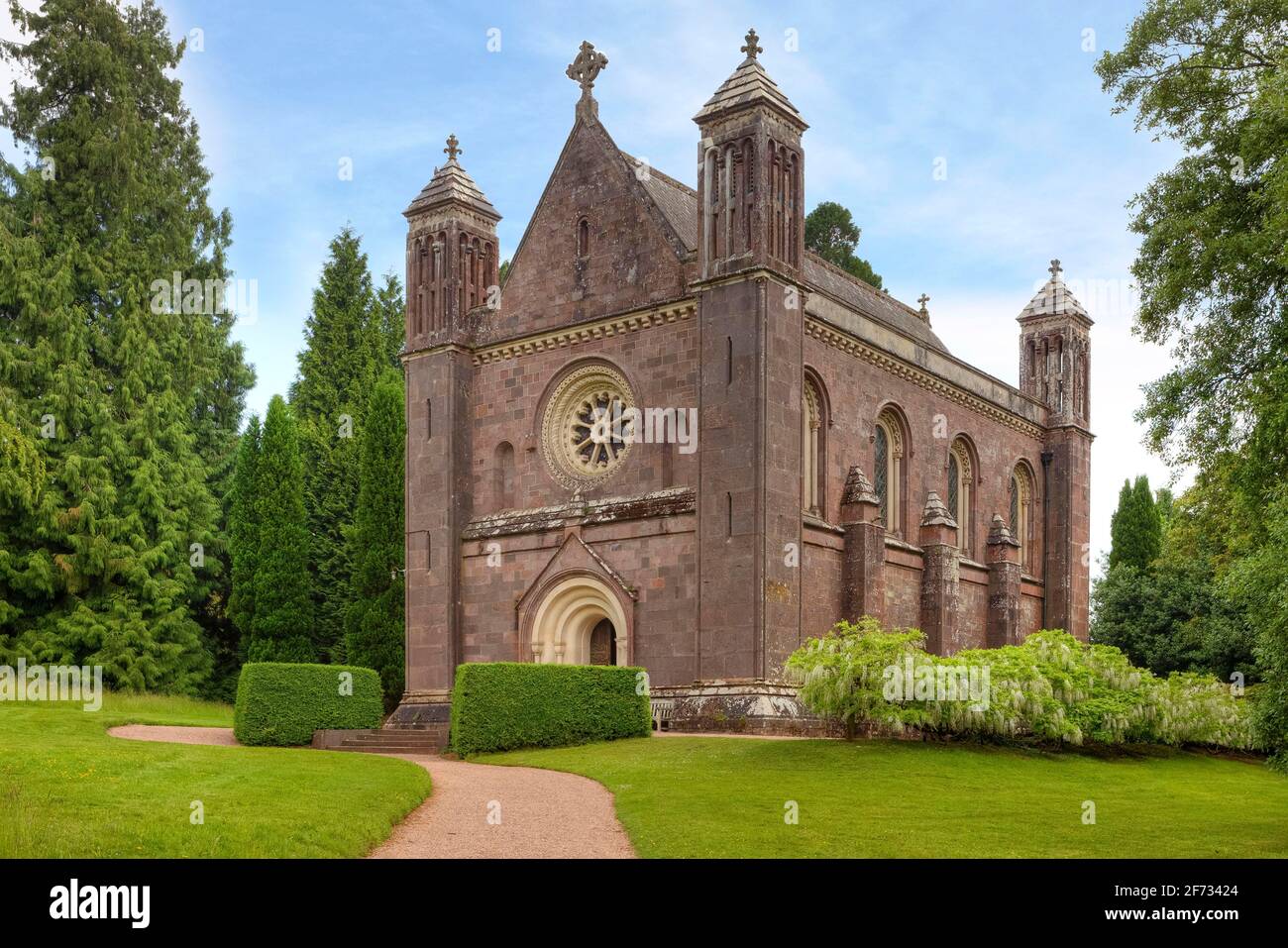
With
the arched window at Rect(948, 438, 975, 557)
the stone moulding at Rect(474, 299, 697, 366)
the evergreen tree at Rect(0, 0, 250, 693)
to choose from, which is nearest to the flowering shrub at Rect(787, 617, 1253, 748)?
the stone moulding at Rect(474, 299, 697, 366)

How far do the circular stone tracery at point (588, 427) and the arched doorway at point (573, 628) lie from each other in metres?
2.57

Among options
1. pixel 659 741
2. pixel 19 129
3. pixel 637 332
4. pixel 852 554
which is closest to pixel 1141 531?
pixel 852 554

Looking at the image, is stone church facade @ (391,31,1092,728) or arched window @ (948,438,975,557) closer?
stone church facade @ (391,31,1092,728)

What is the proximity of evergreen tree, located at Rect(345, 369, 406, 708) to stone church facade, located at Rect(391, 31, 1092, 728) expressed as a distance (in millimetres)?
7682

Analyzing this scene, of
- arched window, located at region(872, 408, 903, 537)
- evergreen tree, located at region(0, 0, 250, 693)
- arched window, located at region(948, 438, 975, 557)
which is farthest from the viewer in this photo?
evergreen tree, located at region(0, 0, 250, 693)

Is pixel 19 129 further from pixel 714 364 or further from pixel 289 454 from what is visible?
pixel 714 364

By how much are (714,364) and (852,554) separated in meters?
5.74

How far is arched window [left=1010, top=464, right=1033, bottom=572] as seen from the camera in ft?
136

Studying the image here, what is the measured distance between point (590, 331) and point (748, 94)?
6.67 metres

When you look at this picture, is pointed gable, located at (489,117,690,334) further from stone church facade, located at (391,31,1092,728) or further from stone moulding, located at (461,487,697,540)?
stone moulding, located at (461,487,697,540)

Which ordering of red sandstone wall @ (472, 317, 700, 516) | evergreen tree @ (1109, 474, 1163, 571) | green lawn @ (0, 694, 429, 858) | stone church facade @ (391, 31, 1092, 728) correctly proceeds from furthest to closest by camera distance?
evergreen tree @ (1109, 474, 1163, 571), red sandstone wall @ (472, 317, 700, 516), stone church facade @ (391, 31, 1092, 728), green lawn @ (0, 694, 429, 858)

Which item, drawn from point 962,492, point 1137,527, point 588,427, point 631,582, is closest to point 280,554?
point 588,427

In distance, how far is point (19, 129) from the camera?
144ft

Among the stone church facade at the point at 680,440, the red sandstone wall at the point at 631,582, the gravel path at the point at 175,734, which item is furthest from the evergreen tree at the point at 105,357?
the red sandstone wall at the point at 631,582
